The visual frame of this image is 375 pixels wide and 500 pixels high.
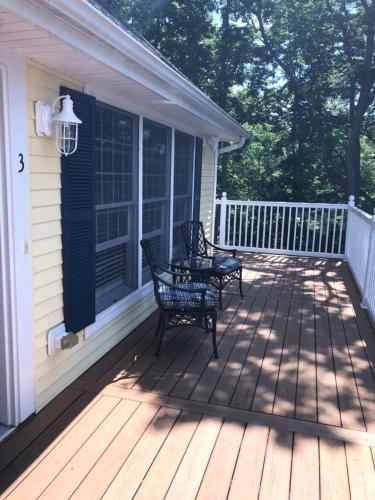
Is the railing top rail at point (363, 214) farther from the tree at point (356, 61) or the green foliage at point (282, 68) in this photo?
the green foliage at point (282, 68)

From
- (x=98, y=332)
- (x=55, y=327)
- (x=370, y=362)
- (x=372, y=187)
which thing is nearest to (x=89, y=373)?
(x=98, y=332)

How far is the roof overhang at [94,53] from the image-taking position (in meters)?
1.69

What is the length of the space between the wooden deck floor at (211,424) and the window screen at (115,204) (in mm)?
534

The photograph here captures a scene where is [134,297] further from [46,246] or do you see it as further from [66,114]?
[66,114]

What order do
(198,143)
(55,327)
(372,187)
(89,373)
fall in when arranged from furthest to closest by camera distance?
1. (372,187)
2. (198,143)
3. (89,373)
4. (55,327)

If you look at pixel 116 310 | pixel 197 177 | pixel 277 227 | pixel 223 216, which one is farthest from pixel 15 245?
pixel 277 227

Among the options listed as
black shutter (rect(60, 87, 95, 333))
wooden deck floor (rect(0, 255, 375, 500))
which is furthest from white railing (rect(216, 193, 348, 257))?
black shutter (rect(60, 87, 95, 333))

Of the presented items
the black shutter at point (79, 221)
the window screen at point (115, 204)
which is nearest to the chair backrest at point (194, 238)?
the window screen at point (115, 204)

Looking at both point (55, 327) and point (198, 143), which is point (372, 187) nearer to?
point (198, 143)

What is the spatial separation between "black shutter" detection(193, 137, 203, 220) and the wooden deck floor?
2.43 m

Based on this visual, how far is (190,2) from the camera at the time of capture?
12617 millimetres

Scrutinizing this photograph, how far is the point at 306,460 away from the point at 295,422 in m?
0.34

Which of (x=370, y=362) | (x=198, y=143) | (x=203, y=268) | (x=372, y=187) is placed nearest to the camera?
(x=370, y=362)

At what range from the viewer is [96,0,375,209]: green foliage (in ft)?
37.7
